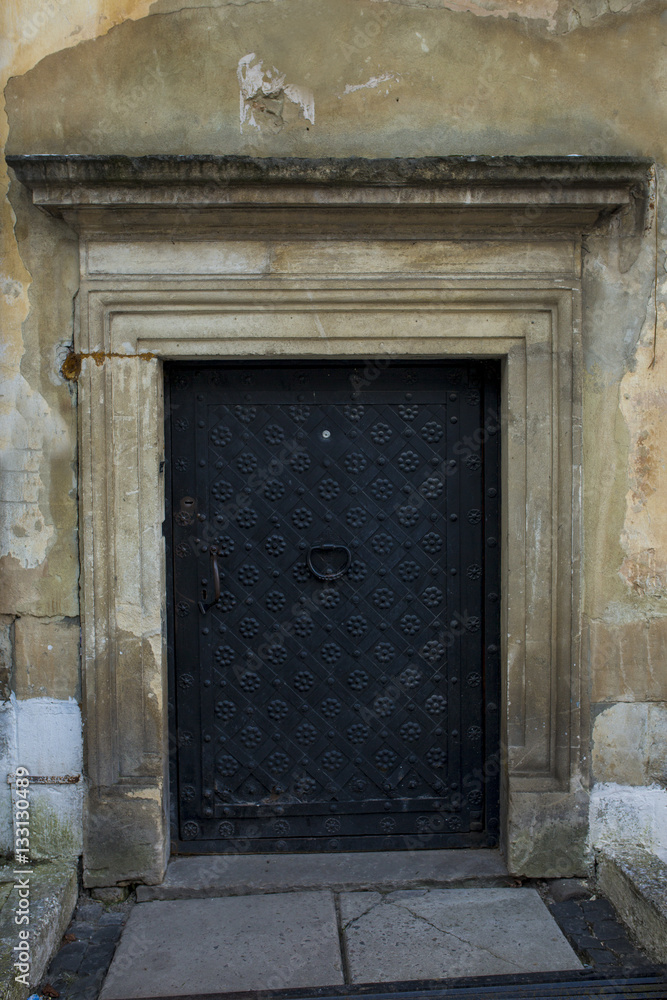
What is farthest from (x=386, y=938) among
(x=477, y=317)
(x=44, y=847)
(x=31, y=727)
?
(x=477, y=317)

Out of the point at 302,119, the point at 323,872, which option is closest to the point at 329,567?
the point at 323,872

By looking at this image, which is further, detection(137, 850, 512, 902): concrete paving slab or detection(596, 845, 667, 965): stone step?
detection(137, 850, 512, 902): concrete paving slab

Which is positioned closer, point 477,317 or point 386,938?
point 386,938

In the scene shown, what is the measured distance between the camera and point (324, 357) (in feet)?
10.4

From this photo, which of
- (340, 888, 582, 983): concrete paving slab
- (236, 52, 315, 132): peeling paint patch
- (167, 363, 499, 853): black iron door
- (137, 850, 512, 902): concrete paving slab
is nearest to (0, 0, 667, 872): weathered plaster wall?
(236, 52, 315, 132): peeling paint patch

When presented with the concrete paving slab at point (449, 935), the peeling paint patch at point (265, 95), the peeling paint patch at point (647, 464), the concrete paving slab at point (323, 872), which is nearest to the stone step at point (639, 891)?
the concrete paving slab at point (449, 935)

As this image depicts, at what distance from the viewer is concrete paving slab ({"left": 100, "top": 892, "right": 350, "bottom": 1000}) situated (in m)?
2.58

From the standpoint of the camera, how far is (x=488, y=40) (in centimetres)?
302

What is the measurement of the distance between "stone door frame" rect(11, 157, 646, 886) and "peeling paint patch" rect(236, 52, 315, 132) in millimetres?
405

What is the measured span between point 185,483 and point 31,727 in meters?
1.17

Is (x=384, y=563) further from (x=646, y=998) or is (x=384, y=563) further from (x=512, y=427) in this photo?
(x=646, y=998)

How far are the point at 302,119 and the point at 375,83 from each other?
12.6 inches

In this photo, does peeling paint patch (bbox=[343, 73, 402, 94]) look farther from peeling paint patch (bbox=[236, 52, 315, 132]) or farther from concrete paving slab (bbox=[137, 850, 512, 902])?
concrete paving slab (bbox=[137, 850, 512, 902])

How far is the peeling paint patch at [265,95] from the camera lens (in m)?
3.00
